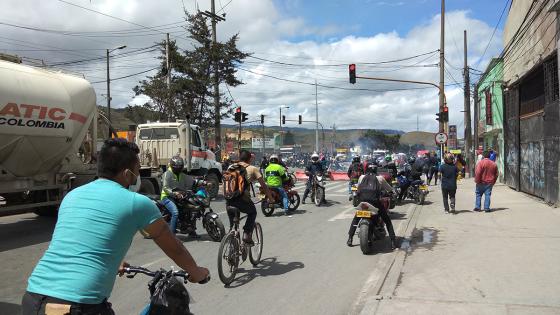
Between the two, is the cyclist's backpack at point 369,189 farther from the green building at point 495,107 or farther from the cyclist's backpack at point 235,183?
the green building at point 495,107

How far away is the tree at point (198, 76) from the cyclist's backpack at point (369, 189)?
1991cm

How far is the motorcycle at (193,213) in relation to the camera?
30.5 ft

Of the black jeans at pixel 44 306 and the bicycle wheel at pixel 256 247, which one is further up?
the black jeans at pixel 44 306

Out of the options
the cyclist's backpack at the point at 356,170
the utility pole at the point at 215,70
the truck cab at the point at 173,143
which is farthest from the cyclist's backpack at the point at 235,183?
the utility pole at the point at 215,70

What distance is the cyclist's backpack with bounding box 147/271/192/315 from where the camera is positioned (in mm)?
2524

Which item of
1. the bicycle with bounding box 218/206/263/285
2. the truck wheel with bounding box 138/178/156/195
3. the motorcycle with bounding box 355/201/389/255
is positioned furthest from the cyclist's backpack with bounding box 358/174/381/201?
the truck wheel with bounding box 138/178/156/195

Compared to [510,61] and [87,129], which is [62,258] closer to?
[87,129]

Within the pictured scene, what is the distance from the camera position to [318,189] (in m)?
15.9

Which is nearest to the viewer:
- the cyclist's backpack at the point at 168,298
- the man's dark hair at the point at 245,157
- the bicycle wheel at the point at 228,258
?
the cyclist's backpack at the point at 168,298

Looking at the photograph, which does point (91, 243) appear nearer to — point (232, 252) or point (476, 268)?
point (232, 252)

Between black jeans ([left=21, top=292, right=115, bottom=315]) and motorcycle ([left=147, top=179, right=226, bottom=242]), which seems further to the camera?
motorcycle ([left=147, top=179, right=226, bottom=242])

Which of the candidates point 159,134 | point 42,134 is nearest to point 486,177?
point 42,134

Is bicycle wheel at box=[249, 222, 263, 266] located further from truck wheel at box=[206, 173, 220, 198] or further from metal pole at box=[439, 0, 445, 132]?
metal pole at box=[439, 0, 445, 132]

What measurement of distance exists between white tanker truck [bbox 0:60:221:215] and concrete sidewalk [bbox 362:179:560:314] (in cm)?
742
